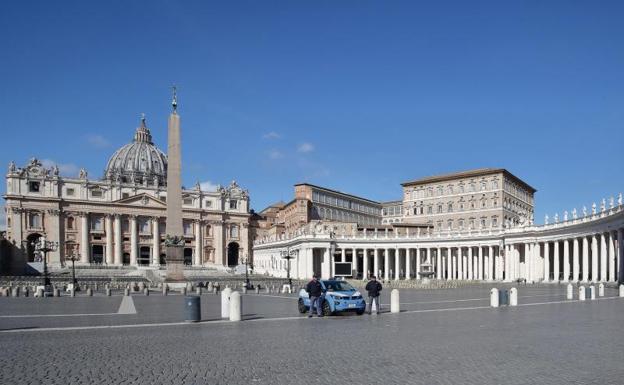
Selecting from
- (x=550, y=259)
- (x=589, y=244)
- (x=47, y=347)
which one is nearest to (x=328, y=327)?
(x=47, y=347)

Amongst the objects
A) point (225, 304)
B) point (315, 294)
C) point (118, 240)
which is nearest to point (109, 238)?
point (118, 240)

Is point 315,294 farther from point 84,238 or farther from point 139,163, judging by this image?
point 139,163

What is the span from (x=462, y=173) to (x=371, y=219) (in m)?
38.8

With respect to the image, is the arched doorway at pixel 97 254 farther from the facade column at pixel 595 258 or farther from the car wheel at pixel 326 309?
the car wheel at pixel 326 309

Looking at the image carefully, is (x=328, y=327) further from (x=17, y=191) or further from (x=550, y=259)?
(x=17, y=191)

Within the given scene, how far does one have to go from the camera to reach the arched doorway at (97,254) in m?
112

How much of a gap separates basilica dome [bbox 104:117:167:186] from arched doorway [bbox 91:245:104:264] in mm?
29955

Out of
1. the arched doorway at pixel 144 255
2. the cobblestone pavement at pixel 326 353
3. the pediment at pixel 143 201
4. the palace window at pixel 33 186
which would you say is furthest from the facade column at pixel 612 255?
the palace window at pixel 33 186

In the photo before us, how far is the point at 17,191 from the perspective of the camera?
104188mm

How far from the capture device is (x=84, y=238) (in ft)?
358

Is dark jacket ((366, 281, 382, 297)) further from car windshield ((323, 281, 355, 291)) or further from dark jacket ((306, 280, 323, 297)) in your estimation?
dark jacket ((306, 280, 323, 297))

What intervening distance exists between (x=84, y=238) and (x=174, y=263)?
70474 mm

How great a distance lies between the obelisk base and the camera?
145ft

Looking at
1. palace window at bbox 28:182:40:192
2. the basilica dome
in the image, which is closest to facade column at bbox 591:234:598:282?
palace window at bbox 28:182:40:192
